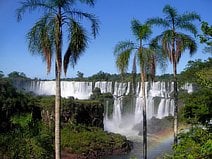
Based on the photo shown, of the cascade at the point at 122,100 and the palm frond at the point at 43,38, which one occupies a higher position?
the palm frond at the point at 43,38

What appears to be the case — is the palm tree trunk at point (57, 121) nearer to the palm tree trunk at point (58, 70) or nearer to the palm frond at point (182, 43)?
the palm tree trunk at point (58, 70)

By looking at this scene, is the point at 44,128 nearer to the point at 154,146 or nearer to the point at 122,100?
the point at 154,146

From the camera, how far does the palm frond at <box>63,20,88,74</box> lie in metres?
9.17

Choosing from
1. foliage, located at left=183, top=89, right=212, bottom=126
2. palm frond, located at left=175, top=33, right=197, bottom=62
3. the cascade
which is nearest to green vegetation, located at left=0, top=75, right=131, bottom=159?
the cascade

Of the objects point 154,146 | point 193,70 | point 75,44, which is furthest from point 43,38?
point 154,146

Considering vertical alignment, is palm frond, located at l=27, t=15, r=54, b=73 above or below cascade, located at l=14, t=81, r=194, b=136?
above

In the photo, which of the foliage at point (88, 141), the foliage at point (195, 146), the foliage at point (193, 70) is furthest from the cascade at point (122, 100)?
the foliage at point (195, 146)

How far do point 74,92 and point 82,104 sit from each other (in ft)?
71.5

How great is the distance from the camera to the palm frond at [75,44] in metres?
9.17

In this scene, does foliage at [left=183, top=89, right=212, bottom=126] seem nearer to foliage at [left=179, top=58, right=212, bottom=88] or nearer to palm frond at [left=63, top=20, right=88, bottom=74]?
foliage at [left=179, top=58, right=212, bottom=88]

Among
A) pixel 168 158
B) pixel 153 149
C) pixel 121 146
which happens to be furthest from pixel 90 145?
pixel 168 158

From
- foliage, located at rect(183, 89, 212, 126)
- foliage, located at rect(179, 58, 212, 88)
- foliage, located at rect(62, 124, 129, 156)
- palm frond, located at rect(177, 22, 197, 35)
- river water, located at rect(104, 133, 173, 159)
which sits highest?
palm frond, located at rect(177, 22, 197, 35)

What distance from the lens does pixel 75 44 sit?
9234 millimetres

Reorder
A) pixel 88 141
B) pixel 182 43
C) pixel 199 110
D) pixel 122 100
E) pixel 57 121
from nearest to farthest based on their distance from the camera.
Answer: pixel 57 121, pixel 199 110, pixel 182 43, pixel 88 141, pixel 122 100
